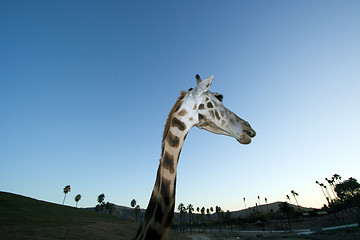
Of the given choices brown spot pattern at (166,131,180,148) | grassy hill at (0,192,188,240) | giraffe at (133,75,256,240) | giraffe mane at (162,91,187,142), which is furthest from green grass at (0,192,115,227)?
brown spot pattern at (166,131,180,148)

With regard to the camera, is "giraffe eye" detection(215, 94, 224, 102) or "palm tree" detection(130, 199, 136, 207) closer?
"giraffe eye" detection(215, 94, 224, 102)

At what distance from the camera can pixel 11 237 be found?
2445 centimetres

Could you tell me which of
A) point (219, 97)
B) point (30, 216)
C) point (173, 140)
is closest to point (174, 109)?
point (173, 140)

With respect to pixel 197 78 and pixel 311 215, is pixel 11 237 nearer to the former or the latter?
pixel 197 78

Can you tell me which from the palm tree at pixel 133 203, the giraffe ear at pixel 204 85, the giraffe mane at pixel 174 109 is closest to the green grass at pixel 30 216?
the giraffe mane at pixel 174 109

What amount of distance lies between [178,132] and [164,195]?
43.3 inches

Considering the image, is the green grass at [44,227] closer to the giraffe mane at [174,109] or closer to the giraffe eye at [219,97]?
the giraffe mane at [174,109]

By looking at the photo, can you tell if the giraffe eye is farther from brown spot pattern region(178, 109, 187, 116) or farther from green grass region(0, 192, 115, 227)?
green grass region(0, 192, 115, 227)

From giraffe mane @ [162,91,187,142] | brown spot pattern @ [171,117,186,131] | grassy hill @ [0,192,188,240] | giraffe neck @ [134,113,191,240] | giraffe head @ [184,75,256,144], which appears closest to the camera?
giraffe neck @ [134,113,191,240]

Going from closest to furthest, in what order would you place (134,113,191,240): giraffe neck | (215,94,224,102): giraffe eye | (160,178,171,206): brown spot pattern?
(134,113,191,240): giraffe neck
(160,178,171,206): brown spot pattern
(215,94,224,102): giraffe eye

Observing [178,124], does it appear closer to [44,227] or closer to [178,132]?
[178,132]

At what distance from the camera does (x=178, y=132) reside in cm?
311

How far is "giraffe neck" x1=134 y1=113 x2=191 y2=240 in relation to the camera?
2.24m

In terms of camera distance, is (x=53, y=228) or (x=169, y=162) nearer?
(x=169, y=162)
